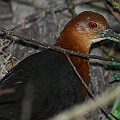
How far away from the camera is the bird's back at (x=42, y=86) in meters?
4.99

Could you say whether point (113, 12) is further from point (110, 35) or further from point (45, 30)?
point (110, 35)

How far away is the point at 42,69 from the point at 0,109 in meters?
0.66

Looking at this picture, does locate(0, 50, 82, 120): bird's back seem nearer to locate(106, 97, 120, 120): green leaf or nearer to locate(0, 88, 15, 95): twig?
locate(0, 88, 15, 95): twig

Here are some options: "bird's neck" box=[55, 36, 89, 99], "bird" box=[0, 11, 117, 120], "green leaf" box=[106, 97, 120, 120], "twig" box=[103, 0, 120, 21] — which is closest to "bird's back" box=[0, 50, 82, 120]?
"bird" box=[0, 11, 117, 120]

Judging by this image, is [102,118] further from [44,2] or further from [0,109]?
[44,2]

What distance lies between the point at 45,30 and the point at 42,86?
168 centimetres

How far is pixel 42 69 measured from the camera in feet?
17.5

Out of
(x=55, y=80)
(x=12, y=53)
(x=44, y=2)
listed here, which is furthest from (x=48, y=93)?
(x=44, y=2)

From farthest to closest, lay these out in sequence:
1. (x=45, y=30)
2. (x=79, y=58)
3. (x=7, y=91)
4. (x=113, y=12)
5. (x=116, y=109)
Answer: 1. (x=113, y=12)
2. (x=45, y=30)
3. (x=79, y=58)
4. (x=116, y=109)
5. (x=7, y=91)

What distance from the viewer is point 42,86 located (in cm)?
515

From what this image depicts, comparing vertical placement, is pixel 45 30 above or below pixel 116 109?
above

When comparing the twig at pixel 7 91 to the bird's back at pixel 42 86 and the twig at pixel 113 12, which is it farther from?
the twig at pixel 113 12

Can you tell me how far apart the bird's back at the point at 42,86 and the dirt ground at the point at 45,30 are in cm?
57

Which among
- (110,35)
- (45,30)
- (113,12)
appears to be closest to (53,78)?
(110,35)
